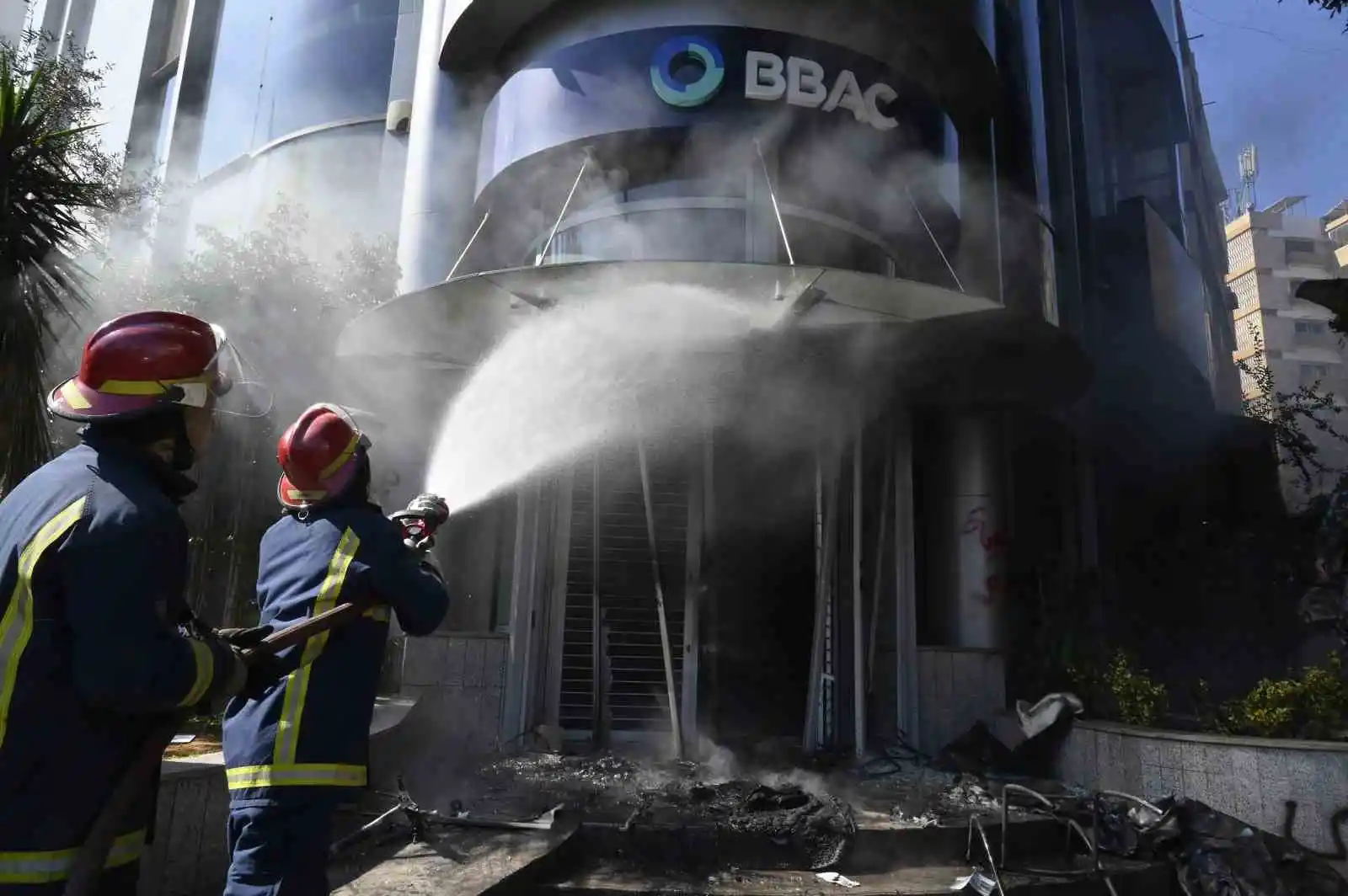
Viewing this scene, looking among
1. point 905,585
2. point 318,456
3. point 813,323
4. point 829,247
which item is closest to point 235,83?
point 829,247

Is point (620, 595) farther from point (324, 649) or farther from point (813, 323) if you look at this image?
point (324, 649)

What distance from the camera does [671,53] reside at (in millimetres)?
7715

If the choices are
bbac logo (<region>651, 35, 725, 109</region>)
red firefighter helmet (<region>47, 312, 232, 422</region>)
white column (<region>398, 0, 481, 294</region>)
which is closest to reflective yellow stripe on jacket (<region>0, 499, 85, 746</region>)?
red firefighter helmet (<region>47, 312, 232, 422</region>)

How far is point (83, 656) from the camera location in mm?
1776

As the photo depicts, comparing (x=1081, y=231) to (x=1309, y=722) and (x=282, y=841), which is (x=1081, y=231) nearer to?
(x=1309, y=722)

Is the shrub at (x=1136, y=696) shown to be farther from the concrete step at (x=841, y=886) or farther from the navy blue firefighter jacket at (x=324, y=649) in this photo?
the navy blue firefighter jacket at (x=324, y=649)

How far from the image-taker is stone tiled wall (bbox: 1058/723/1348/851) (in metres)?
5.46

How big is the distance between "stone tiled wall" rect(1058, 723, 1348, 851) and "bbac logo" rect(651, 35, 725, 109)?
6.10 meters

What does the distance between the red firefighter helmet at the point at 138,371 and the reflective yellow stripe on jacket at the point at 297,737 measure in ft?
2.29

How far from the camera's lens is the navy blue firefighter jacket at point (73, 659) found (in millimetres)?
1787

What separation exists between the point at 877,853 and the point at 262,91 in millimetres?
14118

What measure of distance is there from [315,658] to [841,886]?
11.0ft

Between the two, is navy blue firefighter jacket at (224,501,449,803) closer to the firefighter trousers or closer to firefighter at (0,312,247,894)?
the firefighter trousers

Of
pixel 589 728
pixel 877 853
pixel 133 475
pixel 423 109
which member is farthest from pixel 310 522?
pixel 423 109
